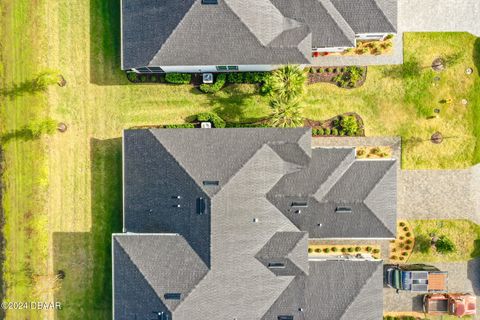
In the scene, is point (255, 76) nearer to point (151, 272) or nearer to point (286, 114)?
point (286, 114)

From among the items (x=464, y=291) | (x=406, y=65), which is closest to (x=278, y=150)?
(x=406, y=65)

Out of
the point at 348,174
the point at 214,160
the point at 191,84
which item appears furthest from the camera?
the point at 191,84

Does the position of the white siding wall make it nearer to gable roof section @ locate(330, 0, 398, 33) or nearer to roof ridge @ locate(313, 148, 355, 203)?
gable roof section @ locate(330, 0, 398, 33)

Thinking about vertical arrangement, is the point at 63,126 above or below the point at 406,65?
below

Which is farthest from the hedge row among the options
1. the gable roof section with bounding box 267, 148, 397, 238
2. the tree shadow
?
the tree shadow

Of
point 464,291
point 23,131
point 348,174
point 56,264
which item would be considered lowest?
point 464,291

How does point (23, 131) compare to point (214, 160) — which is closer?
point (214, 160)

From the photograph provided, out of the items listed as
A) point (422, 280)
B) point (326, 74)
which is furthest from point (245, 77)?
point (422, 280)

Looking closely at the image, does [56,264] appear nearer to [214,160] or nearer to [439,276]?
[214,160]
